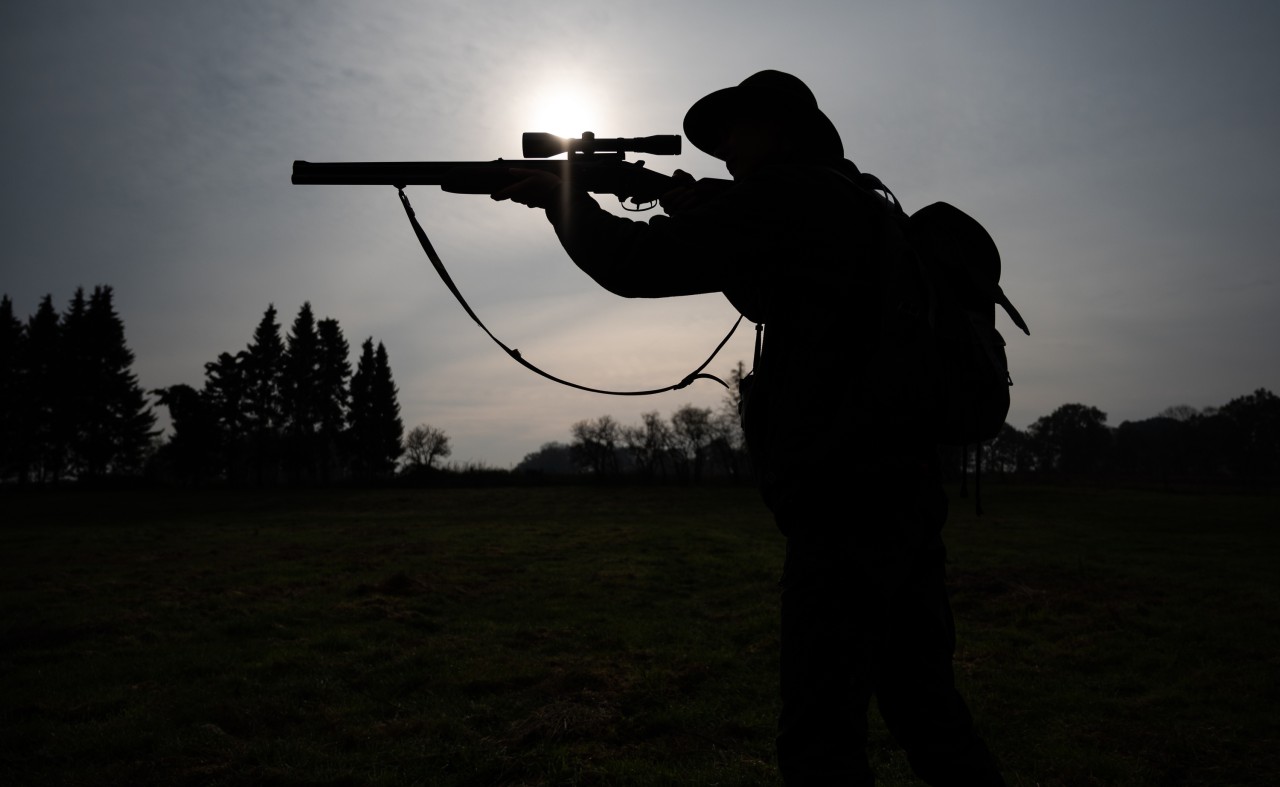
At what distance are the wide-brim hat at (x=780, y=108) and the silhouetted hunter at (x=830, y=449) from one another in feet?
0.05

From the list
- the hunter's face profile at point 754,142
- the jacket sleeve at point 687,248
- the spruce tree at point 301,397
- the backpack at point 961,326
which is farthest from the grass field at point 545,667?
the spruce tree at point 301,397

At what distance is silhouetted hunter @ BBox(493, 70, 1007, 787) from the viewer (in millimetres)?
2068

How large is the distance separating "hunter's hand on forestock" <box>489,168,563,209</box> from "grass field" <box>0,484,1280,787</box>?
354 centimetres

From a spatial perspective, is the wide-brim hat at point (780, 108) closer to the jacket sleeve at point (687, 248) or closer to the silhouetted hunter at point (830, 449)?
the silhouetted hunter at point (830, 449)

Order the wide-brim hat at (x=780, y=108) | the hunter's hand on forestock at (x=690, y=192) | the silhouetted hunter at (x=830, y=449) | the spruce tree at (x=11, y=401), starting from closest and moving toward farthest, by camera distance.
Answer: the silhouetted hunter at (x=830, y=449) → the wide-brim hat at (x=780, y=108) → the hunter's hand on forestock at (x=690, y=192) → the spruce tree at (x=11, y=401)

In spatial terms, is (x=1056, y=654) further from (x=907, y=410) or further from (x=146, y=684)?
(x=146, y=684)

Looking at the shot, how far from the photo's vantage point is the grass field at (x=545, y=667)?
481cm

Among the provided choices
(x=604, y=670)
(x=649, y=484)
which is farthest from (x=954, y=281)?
(x=649, y=484)

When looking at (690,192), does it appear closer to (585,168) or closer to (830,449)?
(585,168)

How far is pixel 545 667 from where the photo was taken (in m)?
7.15

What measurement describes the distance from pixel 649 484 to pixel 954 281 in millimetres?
69408

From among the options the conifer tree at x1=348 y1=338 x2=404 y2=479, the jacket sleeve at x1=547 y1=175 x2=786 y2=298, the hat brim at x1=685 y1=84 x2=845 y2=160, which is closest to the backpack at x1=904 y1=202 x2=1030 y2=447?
the hat brim at x1=685 y1=84 x2=845 y2=160

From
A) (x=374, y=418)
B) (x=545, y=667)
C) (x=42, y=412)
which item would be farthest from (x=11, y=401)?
(x=545, y=667)

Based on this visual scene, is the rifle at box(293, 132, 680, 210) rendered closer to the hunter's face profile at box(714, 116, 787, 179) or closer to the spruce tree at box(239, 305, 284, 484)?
the hunter's face profile at box(714, 116, 787, 179)
